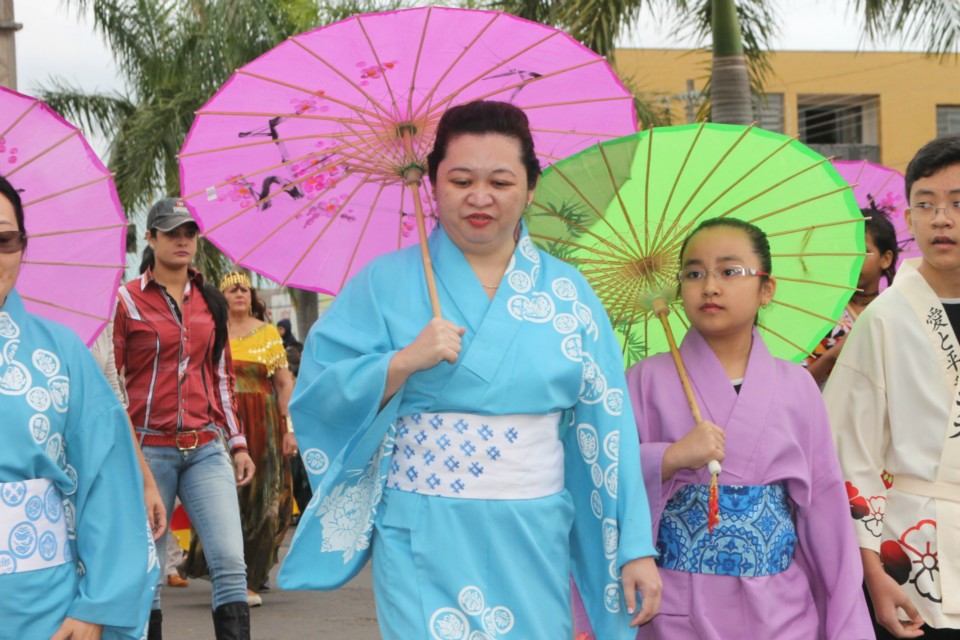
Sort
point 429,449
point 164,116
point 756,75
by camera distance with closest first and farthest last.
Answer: point 429,449
point 756,75
point 164,116

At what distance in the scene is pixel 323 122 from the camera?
14.0 feet

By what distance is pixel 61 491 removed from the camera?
11.0 ft

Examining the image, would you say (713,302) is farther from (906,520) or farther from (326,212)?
(326,212)

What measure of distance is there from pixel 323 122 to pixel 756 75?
8264 millimetres

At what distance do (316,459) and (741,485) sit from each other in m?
1.17

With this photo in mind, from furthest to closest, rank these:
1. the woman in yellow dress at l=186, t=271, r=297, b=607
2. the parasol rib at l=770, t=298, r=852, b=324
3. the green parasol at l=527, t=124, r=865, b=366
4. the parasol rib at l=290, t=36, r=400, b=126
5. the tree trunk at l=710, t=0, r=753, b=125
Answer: the tree trunk at l=710, t=0, r=753, b=125 → the woman in yellow dress at l=186, t=271, r=297, b=607 → the parasol rib at l=770, t=298, r=852, b=324 → the green parasol at l=527, t=124, r=865, b=366 → the parasol rib at l=290, t=36, r=400, b=126

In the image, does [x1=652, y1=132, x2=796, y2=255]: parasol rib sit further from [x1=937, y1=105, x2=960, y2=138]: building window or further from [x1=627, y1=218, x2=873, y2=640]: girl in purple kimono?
[x1=937, y1=105, x2=960, y2=138]: building window

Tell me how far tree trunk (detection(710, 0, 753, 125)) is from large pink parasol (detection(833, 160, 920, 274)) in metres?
2.91

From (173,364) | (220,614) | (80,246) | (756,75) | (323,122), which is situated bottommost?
(220,614)

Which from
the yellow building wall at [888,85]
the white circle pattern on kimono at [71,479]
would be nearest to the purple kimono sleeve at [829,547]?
the white circle pattern on kimono at [71,479]

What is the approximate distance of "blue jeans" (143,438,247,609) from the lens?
17.9ft

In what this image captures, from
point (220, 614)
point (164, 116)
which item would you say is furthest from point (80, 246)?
point (164, 116)

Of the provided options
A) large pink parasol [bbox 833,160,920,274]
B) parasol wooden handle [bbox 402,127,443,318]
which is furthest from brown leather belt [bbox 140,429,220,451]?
large pink parasol [bbox 833,160,920,274]

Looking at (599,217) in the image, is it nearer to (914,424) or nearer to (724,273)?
(724,273)
